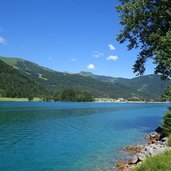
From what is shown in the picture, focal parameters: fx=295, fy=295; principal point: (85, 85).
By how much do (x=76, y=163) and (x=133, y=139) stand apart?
767 inches

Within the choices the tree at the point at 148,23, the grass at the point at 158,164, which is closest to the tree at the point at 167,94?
the tree at the point at 148,23

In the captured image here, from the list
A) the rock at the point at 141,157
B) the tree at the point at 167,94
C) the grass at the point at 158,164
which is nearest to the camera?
the grass at the point at 158,164

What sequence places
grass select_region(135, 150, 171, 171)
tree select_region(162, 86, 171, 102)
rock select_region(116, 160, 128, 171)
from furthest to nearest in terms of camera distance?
tree select_region(162, 86, 171, 102)
rock select_region(116, 160, 128, 171)
grass select_region(135, 150, 171, 171)

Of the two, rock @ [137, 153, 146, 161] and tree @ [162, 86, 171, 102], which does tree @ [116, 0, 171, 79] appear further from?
rock @ [137, 153, 146, 161]

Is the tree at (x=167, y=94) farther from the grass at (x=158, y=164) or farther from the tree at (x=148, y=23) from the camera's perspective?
the grass at (x=158, y=164)

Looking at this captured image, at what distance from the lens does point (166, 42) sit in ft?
144

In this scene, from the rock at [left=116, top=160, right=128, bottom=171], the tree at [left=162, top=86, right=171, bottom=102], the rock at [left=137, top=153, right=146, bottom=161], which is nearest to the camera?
the rock at [left=137, top=153, right=146, bottom=161]

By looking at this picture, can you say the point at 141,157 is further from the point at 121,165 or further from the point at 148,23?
the point at 148,23

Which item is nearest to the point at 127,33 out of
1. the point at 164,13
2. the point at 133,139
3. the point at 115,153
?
the point at 164,13

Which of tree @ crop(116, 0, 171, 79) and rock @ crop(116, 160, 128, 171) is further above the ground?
tree @ crop(116, 0, 171, 79)

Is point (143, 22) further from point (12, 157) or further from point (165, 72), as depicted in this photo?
point (12, 157)

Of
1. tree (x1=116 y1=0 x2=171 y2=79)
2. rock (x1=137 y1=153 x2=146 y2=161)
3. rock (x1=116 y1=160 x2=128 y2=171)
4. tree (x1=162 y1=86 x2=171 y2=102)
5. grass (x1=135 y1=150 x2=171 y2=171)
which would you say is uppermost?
tree (x1=116 y1=0 x2=171 y2=79)

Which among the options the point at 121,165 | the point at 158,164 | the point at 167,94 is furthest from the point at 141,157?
the point at 167,94

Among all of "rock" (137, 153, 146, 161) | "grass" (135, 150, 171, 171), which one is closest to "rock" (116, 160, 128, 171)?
"rock" (137, 153, 146, 161)
